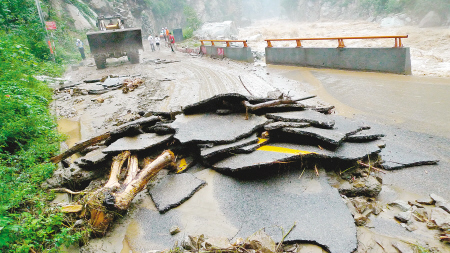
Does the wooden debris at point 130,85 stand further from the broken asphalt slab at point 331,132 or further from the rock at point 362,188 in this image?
the rock at point 362,188

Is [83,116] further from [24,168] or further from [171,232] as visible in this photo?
[171,232]

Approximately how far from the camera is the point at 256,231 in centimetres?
265

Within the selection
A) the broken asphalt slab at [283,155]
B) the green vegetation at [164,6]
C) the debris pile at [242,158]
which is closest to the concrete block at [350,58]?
the debris pile at [242,158]

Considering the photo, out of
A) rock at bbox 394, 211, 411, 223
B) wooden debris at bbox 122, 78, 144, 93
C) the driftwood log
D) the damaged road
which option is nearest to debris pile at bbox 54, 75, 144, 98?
wooden debris at bbox 122, 78, 144, 93

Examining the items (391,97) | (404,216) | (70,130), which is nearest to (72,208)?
(404,216)

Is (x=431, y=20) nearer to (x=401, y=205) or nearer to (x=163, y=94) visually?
(x=163, y=94)

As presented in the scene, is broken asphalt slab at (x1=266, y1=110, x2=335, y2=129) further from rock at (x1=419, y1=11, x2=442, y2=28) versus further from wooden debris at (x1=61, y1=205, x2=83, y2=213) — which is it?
rock at (x1=419, y1=11, x2=442, y2=28)

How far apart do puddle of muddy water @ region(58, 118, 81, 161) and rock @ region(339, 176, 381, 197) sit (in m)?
5.48

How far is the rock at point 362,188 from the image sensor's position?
3154 mm

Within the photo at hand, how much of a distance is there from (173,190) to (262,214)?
49.9 inches

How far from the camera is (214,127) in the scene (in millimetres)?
4305

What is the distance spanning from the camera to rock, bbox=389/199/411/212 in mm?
2882

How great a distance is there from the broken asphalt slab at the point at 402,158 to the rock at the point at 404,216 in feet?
3.50

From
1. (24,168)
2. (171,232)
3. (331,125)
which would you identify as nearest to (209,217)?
(171,232)
